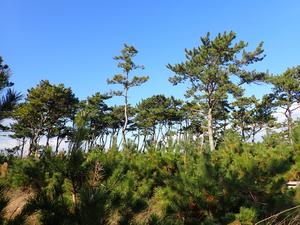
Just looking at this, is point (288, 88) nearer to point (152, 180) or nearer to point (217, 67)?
point (217, 67)

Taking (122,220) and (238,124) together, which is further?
(238,124)

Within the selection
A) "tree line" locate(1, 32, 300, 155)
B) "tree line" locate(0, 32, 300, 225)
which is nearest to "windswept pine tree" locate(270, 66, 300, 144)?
"tree line" locate(1, 32, 300, 155)

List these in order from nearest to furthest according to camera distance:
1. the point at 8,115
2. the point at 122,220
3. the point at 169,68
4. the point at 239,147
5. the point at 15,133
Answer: the point at 8,115 → the point at 122,220 → the point at 239,147 → the point at 169,68 → the point at 15,133

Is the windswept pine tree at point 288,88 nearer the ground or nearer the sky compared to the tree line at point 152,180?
nearer the sky

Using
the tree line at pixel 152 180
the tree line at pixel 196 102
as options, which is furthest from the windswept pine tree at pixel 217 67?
the tree line at pixel 152 180

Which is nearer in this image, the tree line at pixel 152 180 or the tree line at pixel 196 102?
the tree line at pixel 152 180

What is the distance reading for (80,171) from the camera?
11.0ft

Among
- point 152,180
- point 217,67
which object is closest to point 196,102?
point 217,67

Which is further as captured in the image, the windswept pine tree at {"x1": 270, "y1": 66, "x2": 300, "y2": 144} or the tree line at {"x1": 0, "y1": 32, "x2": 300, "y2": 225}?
the windswept pine tree at {"x1": 270, "y1": 66, "x2": 300, "y2": 144}

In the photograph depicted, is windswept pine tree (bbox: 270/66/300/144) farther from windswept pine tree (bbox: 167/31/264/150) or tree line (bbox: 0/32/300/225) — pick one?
tree line (bbox: 0/32/300/225)

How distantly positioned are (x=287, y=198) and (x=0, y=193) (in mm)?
4186

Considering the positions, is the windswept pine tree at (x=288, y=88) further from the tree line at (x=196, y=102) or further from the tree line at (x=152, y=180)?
the tree line at (x=152, y=180)

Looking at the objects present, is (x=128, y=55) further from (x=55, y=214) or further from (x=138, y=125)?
(x=55, y=214)

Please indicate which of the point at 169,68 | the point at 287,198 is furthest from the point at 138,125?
the point at 287,198
